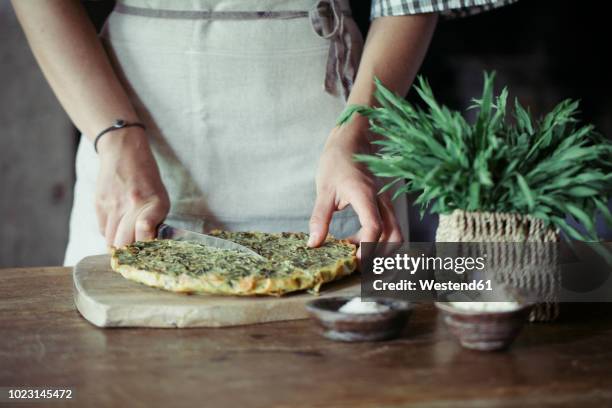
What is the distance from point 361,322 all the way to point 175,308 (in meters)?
0.34

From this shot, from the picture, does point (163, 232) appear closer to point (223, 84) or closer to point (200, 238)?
point (200, 238)

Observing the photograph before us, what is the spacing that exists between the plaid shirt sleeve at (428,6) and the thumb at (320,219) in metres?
0.63

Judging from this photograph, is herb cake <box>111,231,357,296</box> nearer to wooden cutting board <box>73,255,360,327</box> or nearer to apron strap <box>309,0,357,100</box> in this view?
wooden cutting board <box>73,255,360,327</box>

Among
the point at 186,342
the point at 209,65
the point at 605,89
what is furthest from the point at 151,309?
the point at 605,89

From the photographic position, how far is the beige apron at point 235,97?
6.81 ft

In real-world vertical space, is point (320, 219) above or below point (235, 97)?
below

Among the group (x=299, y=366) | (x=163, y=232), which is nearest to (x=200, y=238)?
(x=163, y=232)

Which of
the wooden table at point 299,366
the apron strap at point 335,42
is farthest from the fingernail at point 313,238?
the apron strap at point 335,42

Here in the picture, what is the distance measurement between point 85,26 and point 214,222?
0.63m

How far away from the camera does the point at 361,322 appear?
118cm

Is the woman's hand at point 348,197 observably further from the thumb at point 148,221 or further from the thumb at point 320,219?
the thumb at point 148,221

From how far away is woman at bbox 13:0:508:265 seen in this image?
2.02m

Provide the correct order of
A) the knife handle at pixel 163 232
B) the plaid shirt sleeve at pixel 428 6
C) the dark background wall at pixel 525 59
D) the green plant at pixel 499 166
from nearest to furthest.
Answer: the green plant at pixel 499 166, the knife handle at pixel 163 232, the plaid shirt sleeve at pixel 428 6, the dark background wall at pixel 525 59

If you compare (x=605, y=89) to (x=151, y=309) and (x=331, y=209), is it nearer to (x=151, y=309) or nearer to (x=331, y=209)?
(x=331, y=209)
